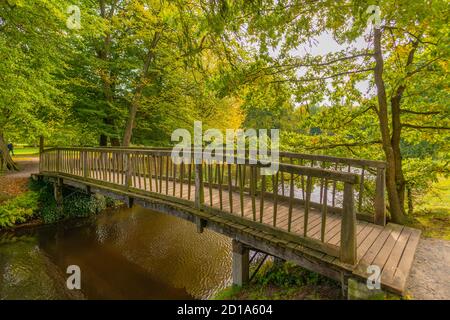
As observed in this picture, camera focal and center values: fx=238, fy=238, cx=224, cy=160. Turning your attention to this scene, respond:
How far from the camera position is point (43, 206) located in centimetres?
905

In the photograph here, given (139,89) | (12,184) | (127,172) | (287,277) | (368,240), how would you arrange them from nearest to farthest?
(368,240)
(287,277)
(127,172)
(12,184)
(139,89)

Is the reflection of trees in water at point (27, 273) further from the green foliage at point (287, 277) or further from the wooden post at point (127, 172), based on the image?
the green foliage at point (287, 277)

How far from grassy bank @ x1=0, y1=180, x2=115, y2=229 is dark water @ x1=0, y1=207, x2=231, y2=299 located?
524 millimetres

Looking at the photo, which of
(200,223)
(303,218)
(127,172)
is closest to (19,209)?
(127,172)

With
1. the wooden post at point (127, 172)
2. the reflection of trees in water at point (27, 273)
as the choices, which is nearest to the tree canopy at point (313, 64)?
the wooden post at point (127, 172)

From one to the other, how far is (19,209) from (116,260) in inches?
186

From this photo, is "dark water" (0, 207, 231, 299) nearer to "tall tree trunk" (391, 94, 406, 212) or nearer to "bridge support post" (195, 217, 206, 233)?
"bridge support post" (195, 217, 206, 233)

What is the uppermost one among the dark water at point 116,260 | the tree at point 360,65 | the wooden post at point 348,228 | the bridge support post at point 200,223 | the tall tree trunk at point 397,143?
the tree at point 360,65

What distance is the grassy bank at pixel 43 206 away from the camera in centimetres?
822

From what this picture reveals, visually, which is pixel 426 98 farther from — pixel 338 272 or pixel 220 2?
pixel 220 2

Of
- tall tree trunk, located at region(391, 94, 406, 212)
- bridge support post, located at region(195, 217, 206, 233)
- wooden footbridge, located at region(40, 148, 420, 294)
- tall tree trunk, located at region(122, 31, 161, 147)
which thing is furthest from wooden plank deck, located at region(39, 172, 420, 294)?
tall tree trunk, located at region(122, 31, 161, 147)

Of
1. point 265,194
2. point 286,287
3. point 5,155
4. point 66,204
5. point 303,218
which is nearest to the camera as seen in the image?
point 286,287

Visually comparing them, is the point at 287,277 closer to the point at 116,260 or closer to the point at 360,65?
the point at 360,65

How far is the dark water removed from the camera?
5305 mm
